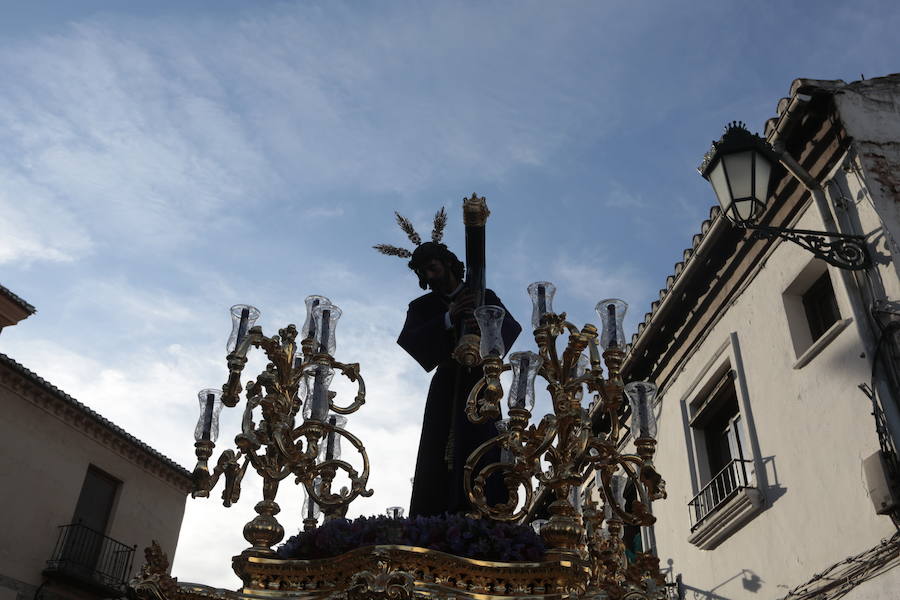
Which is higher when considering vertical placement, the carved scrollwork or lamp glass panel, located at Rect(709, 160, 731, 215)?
lamp glass panel, located at Rect(709, 160, 731, 215)

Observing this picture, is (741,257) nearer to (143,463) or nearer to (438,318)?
(438,318)

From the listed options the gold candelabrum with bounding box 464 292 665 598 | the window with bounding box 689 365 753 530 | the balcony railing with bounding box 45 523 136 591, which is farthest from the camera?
the balcony railing with bounding box 45 523 136 591

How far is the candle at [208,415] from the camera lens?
4.62 meters

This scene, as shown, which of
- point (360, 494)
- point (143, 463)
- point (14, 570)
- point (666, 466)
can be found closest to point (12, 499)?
point (14, 570)

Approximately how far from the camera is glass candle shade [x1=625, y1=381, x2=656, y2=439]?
173 inches

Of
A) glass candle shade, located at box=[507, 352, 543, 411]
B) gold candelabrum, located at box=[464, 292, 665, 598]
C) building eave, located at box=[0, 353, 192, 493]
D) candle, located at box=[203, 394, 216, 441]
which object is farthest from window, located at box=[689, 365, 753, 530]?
building eave, located at box=[0, 353, 192, 493]

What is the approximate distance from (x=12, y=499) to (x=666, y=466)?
1076cm

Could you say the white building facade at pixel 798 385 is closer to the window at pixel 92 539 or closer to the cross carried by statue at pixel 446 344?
the cross carried by statue at pixel 446 344

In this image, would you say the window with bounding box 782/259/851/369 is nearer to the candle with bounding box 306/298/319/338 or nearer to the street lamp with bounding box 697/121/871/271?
the street lamp with bounding box 697/121/871/271

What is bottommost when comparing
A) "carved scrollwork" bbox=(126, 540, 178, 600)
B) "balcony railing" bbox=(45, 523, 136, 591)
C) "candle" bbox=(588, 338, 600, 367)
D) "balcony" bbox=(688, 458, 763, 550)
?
"carved scrollwork" bbox=(126, 540, 178, 600)

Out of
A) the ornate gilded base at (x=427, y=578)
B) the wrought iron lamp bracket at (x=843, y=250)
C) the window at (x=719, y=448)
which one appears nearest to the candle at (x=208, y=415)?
the ornate gilded base at (x=427, y=578)

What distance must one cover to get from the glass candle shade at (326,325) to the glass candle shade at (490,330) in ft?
3.18

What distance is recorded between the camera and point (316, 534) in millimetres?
3916

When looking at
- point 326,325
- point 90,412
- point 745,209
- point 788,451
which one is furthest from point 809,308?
point 90,412
